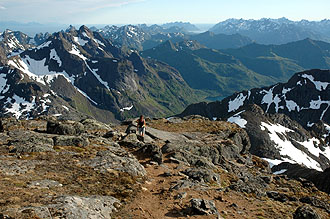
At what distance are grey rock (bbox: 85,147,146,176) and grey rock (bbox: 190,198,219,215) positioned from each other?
6224 mm

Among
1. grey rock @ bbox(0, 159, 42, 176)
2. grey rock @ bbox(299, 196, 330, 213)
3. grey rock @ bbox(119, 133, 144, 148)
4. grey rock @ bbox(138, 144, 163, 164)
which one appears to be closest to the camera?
grey rock @ bbox(0, 159, 42, 176)

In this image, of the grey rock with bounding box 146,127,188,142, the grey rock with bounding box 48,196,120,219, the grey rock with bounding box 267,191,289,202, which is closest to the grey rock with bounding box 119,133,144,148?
the grey rock with bounding box 146,127,188,142

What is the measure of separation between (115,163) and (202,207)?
8882mm

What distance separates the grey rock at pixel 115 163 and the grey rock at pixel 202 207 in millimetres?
6224

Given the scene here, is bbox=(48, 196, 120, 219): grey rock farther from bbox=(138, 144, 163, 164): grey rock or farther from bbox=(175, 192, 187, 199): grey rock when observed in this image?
bbox=(138, 144, 163, 164): grey rock

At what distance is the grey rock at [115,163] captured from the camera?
22031mm

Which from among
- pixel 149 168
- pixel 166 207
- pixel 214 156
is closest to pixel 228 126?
pixel 214 156

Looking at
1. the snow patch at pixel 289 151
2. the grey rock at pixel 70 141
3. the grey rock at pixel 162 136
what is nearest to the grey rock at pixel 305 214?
the grey rock at pixel 70 141

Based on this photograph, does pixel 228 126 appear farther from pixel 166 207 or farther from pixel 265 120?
pixel 265 120

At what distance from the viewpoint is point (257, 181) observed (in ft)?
100

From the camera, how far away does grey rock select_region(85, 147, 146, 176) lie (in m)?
22.0

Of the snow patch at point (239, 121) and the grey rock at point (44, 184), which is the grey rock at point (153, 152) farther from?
the snow patch at point (239, 121)

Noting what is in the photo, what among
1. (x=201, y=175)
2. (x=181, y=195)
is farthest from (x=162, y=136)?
(x=181, y=195)

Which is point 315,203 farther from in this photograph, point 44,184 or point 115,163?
point 44,184
